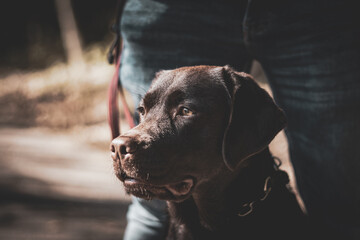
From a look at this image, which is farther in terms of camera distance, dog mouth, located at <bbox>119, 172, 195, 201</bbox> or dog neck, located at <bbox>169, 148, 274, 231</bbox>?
dog neck, located at <bbox>169, 148, 274, 231</bbox>

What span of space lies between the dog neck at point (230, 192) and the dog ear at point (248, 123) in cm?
17

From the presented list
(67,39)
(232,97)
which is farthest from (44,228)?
(67,39)

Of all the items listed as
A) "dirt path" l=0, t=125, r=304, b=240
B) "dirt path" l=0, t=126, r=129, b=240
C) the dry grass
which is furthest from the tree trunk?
"dirt path" l=0, t=126, r=129, b=240

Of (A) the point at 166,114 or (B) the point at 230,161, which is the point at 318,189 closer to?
(B) the point at 230,161

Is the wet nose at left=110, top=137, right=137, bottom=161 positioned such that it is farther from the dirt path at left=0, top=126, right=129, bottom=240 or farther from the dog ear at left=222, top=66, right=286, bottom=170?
the dirt path at left=0, top=126, right=129, bottom=240

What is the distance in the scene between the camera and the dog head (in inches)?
69.5

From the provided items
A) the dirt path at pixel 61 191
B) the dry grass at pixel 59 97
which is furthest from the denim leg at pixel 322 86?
the dry grass at pixel 59 97

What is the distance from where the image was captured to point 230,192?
2000 mm

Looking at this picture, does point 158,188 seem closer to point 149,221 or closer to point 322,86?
point 149,221

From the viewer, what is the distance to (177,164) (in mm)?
1824

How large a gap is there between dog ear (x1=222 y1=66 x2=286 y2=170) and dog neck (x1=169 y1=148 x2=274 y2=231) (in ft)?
0.57

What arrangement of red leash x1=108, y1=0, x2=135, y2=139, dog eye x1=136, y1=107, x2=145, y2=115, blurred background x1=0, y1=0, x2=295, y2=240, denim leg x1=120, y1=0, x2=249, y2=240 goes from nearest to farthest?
denim leg x1=120, y1=0, x2=249, y2=240
dog eye x1=136, y1=107, x2=145, y2=115
red leash x1=108, y1=0, x2=135, y2=139
blurred background x1=0, y1=0, x2=295, y2=240

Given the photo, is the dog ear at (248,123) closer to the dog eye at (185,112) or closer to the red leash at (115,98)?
the dog eye at (185,112)

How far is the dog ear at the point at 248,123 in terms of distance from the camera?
183 centimetres
